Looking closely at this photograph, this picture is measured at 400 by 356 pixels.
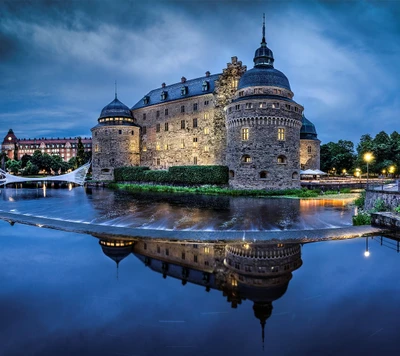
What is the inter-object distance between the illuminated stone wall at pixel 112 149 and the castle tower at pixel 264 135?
20411 millimetres

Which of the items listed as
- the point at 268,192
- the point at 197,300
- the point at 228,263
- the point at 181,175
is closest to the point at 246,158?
the point at 268,192

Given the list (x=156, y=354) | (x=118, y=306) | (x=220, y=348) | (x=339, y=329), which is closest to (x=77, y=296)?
(x=118, y=306)

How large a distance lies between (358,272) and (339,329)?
9.95ft

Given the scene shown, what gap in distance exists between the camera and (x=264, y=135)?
1164 inches

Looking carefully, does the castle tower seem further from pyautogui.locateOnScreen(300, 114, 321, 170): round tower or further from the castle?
pyautogui.locateOnScreen(300, 114, 321, 170): round tower

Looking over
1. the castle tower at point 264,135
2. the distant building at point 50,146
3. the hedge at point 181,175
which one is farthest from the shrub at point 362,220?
the distant building at point 50,146

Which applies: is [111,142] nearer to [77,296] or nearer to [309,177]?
[309,177]

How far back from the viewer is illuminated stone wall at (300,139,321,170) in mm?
45562

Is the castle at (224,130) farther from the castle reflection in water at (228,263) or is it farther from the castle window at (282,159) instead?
the castle reflection in water at (228,263)

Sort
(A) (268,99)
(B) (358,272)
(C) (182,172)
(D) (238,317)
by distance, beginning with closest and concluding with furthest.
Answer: (D) (238,317)
(B) (358,272)
(A) (268,99)
(C) (182,172)

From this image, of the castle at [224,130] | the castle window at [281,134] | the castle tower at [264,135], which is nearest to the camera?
the castle tower at [264,135]

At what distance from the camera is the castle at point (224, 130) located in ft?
97.6

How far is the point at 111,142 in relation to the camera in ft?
149

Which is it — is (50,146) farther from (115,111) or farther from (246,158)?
(246,158)
